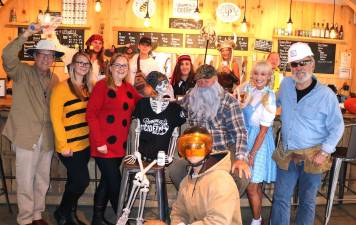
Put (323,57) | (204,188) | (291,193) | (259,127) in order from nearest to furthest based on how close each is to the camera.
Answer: (204,188)
(291,193)
(259,127)
(323,57)

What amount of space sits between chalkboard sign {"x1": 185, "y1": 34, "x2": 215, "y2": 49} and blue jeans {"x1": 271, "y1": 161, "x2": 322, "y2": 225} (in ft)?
13.4

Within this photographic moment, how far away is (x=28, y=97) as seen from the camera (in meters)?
3.46

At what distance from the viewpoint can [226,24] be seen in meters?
7.21

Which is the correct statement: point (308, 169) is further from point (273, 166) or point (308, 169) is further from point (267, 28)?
point (267, 28)

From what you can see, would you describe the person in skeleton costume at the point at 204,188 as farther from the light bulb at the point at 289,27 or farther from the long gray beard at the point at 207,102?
the light bulb at the point at 289,27

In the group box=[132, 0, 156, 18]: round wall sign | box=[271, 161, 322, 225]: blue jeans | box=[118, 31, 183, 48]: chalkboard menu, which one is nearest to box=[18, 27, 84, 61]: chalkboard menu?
box=[118, 31, 183, 48]: chalkboard menu

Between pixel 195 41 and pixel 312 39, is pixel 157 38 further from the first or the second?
pixel 312 39

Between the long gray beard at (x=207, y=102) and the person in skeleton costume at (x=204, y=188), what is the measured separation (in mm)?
621

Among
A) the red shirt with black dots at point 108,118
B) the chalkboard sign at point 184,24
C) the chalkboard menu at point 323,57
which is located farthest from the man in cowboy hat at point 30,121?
the chalkboard menu at point 323,57

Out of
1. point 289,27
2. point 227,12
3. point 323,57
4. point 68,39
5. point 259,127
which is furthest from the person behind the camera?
point 323,57

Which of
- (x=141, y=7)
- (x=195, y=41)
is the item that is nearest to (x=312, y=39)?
(x=195, y=41)

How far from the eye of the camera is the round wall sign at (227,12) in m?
7.18

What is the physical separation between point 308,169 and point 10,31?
5.41 meters

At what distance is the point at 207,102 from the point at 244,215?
5.25ft
